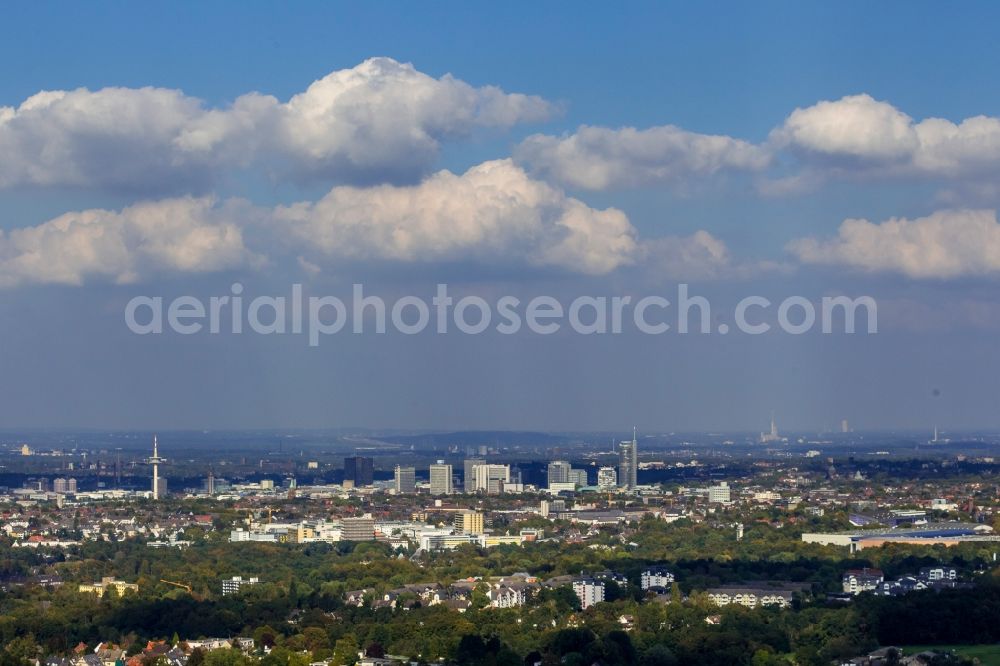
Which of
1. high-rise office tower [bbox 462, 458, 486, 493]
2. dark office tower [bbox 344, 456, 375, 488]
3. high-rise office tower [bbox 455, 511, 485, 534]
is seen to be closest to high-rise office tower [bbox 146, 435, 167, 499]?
dark office tower [bbox 344, 456, 375, 488]

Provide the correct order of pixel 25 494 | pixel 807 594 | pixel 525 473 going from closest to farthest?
pixel 807 594 < pixel 25 494 < pixel 525 473

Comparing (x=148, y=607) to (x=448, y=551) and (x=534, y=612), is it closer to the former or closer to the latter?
(x=534, y=612)

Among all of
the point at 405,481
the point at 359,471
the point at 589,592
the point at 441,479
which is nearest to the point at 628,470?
the point at 441,479

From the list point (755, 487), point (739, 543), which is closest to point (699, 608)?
point (739, 543)

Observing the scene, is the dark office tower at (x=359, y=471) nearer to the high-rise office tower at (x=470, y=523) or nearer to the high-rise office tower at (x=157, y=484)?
the high-rise office tower at (x=157, y=484)

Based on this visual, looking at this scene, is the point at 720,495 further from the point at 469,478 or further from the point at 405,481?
the point at 469,478

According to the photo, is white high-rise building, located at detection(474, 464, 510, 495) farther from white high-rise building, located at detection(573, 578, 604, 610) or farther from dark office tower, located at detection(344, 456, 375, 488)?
white high-rise building, located at detection(573, 578, 604, 610)
